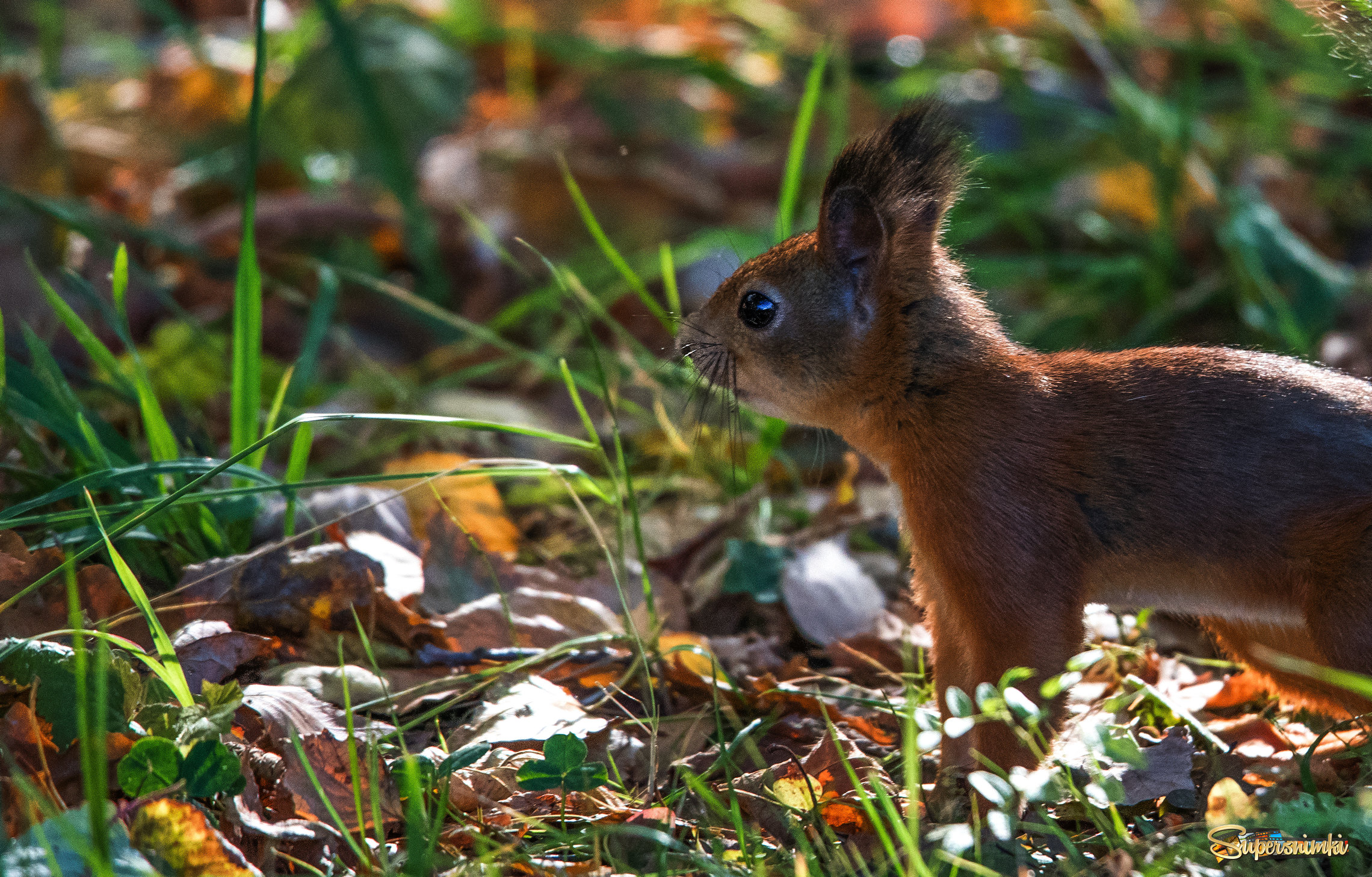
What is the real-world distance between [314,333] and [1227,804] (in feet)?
8.36

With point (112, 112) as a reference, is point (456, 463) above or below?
below

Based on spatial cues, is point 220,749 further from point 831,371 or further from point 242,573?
point 831,371

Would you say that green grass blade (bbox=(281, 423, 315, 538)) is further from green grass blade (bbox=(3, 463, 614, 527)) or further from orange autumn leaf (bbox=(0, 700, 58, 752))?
orange autumn leaf (bbox=(0, 700, 58, 752))

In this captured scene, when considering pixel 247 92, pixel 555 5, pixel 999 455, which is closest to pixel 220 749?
pixel 999 455

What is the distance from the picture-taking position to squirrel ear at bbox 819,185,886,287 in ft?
8.40

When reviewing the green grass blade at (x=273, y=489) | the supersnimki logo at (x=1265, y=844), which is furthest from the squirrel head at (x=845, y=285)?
the supersnimki logo at (x=1265, y=844)

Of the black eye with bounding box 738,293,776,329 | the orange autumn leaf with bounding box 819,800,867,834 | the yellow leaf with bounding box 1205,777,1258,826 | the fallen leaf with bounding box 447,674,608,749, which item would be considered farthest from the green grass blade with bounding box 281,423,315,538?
the yellow leaf with bounding box 1205,777,1258,826

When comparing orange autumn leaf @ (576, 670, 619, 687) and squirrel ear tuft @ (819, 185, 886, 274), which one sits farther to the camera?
orange autumn leaf @ (576, 670, 619, 687)

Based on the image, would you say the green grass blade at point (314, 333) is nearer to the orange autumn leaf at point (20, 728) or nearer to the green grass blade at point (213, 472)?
the green grass blade at point (213, 472)

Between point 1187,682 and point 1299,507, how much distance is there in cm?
73

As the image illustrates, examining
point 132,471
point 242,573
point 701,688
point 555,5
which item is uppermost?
point 555,5

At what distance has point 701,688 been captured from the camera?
9.14 ft

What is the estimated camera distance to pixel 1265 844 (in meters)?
1.99

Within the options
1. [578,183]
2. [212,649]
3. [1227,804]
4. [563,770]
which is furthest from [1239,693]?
[578,183]
